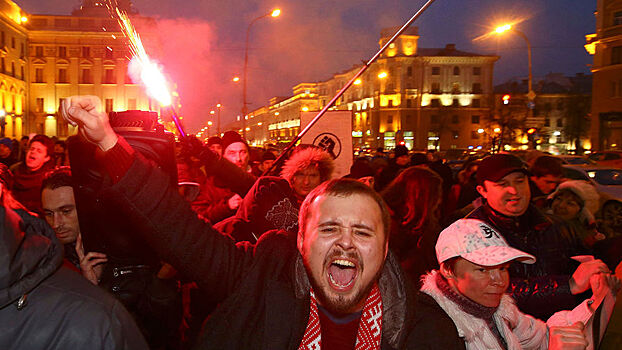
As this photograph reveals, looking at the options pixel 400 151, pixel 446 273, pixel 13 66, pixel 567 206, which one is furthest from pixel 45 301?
pixel 13 66

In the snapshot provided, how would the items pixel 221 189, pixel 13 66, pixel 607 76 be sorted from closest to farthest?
1. pixel 221 189
2. pixel 607 76
3. pixel 13 66

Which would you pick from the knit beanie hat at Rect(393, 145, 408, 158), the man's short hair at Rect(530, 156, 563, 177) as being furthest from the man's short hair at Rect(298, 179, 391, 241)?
the knit beanie hat at Rect(393, 145, 408, 158)

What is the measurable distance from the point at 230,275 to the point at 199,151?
6.85 ft

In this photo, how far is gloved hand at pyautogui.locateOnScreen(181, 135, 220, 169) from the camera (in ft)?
13.0

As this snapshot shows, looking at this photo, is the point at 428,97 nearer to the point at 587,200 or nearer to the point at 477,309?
the point at 587,200

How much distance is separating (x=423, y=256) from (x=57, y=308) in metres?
3.07

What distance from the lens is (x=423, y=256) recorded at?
4.09 m

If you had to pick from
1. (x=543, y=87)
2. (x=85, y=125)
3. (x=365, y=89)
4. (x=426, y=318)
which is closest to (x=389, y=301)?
(x=426, y=318)

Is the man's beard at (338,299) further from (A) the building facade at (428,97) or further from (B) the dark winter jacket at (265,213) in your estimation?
(A) the building facade at (428,97)

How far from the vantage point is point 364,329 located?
2.10 meters

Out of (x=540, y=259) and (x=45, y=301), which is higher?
(x=45, y=301)

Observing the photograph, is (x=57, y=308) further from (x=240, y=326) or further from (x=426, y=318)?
(x=426, y=318)

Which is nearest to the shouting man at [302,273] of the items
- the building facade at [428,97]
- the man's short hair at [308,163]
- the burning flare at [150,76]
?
the burning flare at [150,76]

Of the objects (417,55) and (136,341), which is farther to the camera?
(417,55)
